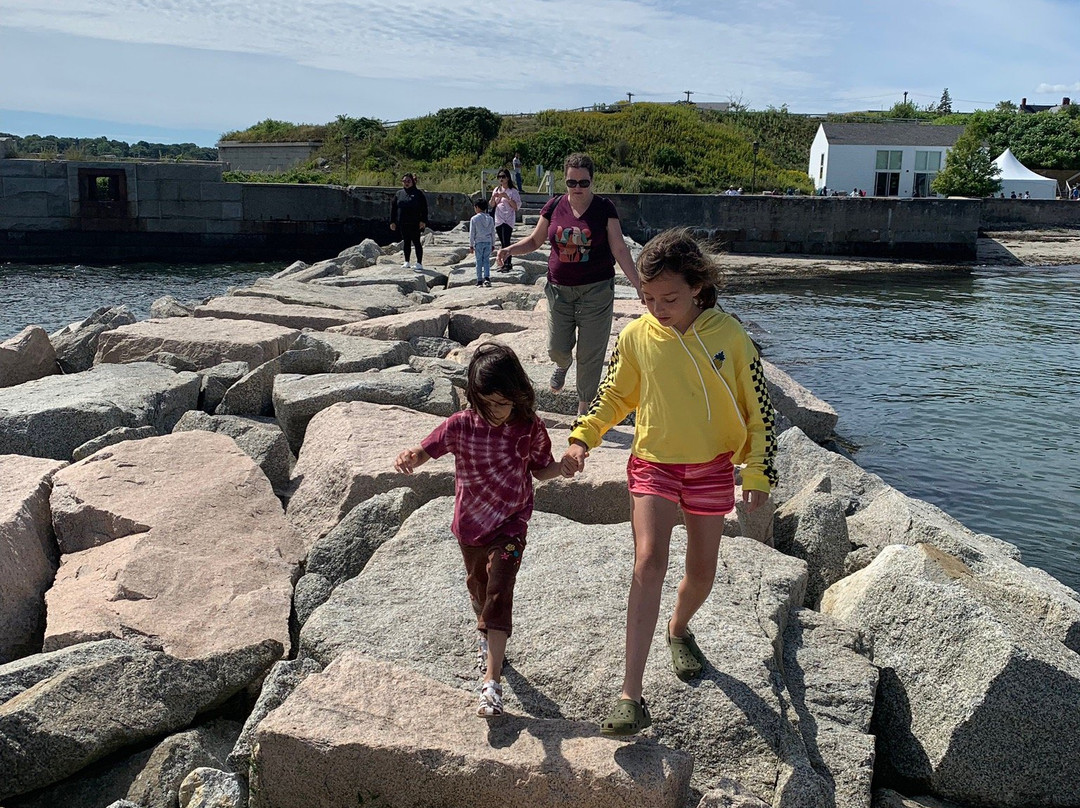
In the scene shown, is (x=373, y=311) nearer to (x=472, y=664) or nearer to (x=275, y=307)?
(x=275, y=307)

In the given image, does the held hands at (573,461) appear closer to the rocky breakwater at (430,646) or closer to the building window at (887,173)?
the rocky breakwater at (430,646)

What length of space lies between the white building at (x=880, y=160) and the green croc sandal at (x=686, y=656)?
50.1 m

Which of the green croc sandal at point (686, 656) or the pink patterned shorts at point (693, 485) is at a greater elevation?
the pink patterned shorts at point (693, 485)

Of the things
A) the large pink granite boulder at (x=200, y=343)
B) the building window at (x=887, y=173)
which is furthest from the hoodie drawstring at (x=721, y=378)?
the building window at (x=887, y=173)

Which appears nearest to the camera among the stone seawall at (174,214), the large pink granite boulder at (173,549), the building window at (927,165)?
the large pink granite boulder at (173,549)

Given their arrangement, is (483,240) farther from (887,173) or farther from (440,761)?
(887,173)

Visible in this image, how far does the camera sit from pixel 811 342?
1583 cm

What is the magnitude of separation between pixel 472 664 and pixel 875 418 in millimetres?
8157

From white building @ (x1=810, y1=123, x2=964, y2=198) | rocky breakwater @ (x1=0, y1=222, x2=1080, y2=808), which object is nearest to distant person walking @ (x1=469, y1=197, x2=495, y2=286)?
rocky breakwater @ (x1=0, y1=222, x2=1080, y2=808)

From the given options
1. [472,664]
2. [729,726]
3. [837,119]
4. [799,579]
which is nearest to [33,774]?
[472,664]

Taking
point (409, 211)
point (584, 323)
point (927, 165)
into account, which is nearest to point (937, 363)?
point (409, 211)

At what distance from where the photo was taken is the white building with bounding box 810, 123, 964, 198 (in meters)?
50.4

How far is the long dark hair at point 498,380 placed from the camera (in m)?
2.92

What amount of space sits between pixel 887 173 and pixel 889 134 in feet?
8.31
